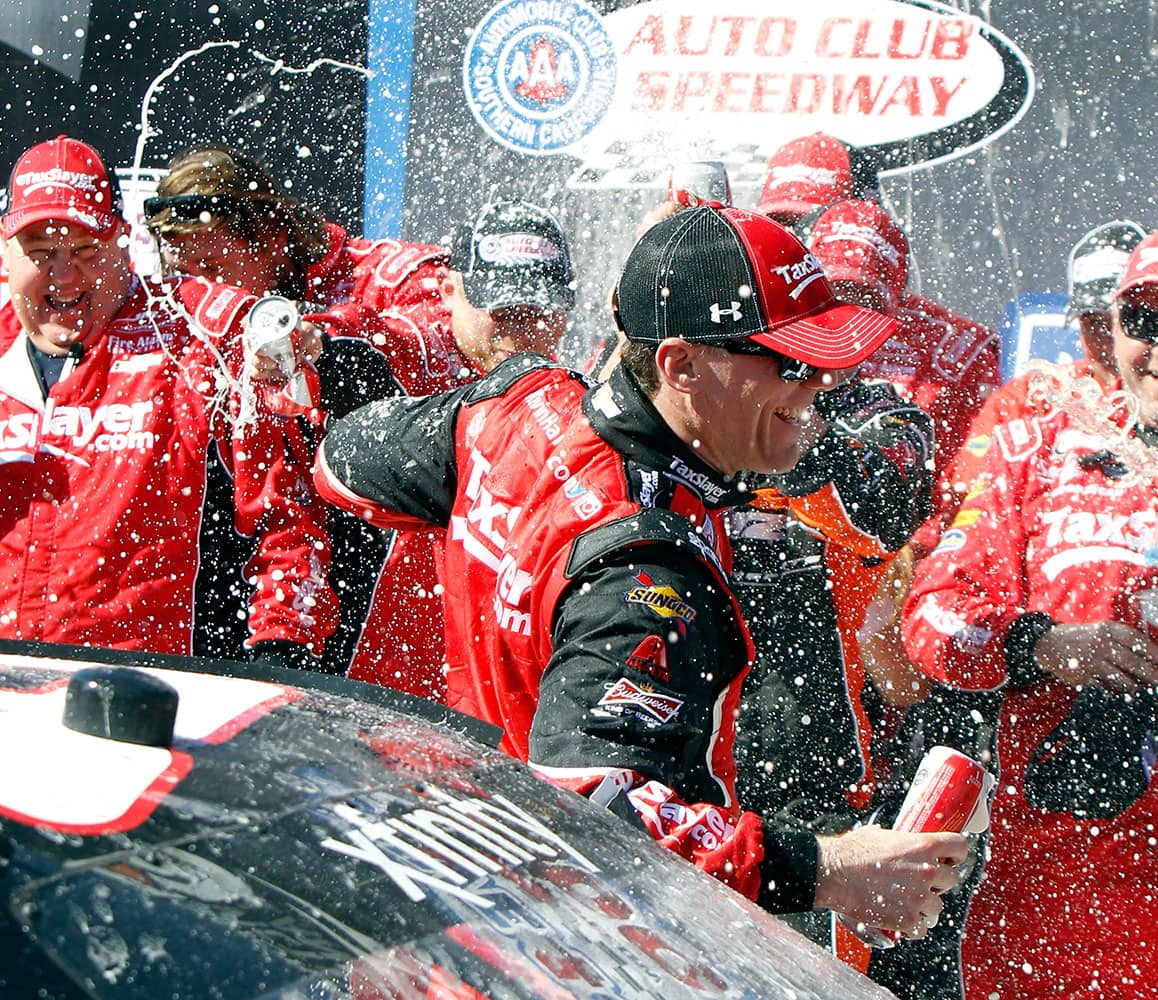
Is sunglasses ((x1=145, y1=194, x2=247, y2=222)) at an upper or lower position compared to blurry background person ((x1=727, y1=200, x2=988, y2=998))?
upper

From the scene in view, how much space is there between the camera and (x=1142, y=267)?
3.58 meters

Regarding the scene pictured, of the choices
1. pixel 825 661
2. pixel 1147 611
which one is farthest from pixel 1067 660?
pixel 825 661

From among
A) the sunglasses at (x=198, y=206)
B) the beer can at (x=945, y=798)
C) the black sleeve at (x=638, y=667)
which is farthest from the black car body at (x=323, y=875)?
the sunglasses at (x=198, y=206)

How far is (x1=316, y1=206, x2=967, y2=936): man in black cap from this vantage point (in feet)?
6.78

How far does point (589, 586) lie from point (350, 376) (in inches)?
64.8

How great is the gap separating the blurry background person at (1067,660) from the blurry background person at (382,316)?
121 centimetres

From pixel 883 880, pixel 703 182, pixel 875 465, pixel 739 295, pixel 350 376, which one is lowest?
pixel 883 880

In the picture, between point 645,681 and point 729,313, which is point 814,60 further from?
point 645,681

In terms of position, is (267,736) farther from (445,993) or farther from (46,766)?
(445,993)

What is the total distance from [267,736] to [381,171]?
392 centimetres

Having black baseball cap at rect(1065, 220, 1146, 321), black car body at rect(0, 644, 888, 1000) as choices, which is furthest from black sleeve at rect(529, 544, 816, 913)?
black baseball cap at rect(1065, 220, 1146, 321)

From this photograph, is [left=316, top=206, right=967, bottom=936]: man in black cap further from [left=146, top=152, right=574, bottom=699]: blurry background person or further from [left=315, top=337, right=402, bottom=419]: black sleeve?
[left=146, top=152, right=574, bottom=699]: blurry background person

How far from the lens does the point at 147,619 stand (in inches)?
137

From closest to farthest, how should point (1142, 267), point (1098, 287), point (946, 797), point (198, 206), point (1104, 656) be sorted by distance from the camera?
1. point (946, 797)
2. point (1104, 656)
3. point (1142, 267)
4. point (1098, 287)
5. point (198, 206)
